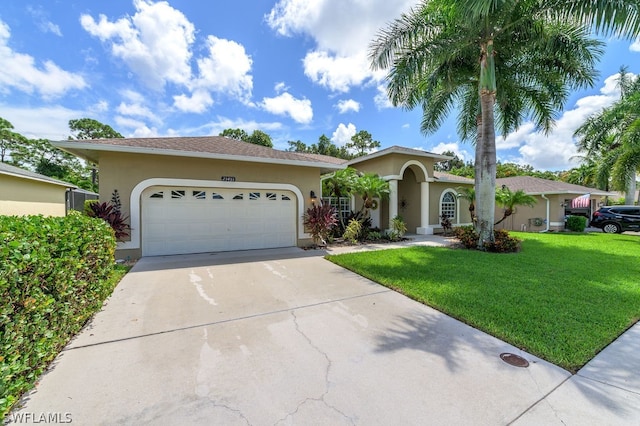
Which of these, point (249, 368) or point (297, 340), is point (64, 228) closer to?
point (249, 368)

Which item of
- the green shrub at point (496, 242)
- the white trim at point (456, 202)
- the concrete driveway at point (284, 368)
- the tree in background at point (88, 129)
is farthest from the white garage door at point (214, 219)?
the tree in background at point (88, 129)

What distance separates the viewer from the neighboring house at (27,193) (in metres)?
11.0

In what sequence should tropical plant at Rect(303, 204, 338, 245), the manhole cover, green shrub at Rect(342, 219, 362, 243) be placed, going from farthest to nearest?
green shrub at Rect(342, 219, 362, 243) → tropical plant at Rect(303, 204, 338, 245) → the manhole cover

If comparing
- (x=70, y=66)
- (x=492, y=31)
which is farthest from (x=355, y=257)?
(x=70, y=66)

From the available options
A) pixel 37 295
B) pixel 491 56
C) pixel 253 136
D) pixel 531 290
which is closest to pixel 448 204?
pixel 491 56

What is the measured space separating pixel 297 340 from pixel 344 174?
9732 mm

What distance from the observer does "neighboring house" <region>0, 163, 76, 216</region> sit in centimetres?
1098

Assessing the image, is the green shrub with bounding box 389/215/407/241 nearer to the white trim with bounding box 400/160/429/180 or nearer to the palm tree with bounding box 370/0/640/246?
the white trim with bounding box 400/160/429/180

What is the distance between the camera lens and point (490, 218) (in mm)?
10164

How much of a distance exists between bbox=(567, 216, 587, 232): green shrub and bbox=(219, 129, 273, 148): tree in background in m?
28.4

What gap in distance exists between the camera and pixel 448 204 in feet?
54.5

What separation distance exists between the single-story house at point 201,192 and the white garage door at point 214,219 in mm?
28

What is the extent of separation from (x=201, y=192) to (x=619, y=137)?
27.5 meters

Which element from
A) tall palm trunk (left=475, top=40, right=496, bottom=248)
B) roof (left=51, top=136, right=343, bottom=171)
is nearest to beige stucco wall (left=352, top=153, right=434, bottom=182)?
tall palm trunk (left=475, top=40, right=496, bottom=248)
